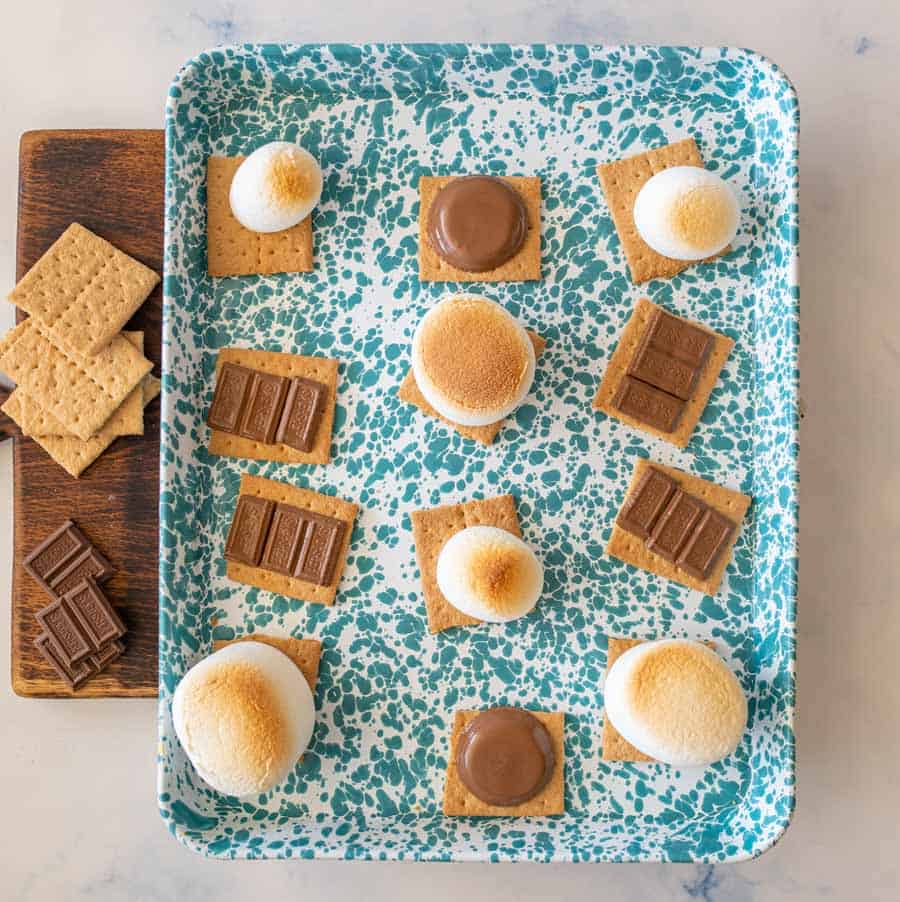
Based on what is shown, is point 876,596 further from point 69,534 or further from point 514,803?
point 69,534

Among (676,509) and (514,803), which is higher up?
(676,509)

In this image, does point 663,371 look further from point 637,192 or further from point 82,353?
point 82,353

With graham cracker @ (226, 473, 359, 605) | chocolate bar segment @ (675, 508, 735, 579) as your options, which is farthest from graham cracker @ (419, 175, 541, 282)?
chocolate bar segment @ (675, 508, 735, 579)

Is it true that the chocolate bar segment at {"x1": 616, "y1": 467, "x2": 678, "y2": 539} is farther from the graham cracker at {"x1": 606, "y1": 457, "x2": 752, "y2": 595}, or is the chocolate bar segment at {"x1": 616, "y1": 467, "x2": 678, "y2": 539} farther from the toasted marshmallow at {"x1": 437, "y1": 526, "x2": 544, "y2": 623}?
the toasted marshmallow at {"x1": 437, "y1": 526, "x2": 544, "y2": 623}

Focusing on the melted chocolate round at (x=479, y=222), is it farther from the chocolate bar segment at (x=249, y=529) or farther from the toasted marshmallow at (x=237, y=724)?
the toasted marshmallow at (x=237, y=724)

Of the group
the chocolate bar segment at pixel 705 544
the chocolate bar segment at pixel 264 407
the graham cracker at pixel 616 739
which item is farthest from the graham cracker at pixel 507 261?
the graham cracker at pixel 616 739

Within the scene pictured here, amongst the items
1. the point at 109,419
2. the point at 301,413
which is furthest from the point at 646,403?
the point at 109,419

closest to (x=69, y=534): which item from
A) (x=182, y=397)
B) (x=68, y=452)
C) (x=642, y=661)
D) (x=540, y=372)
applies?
(x=68, y=452)

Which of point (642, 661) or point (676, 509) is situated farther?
point (676, 509)
